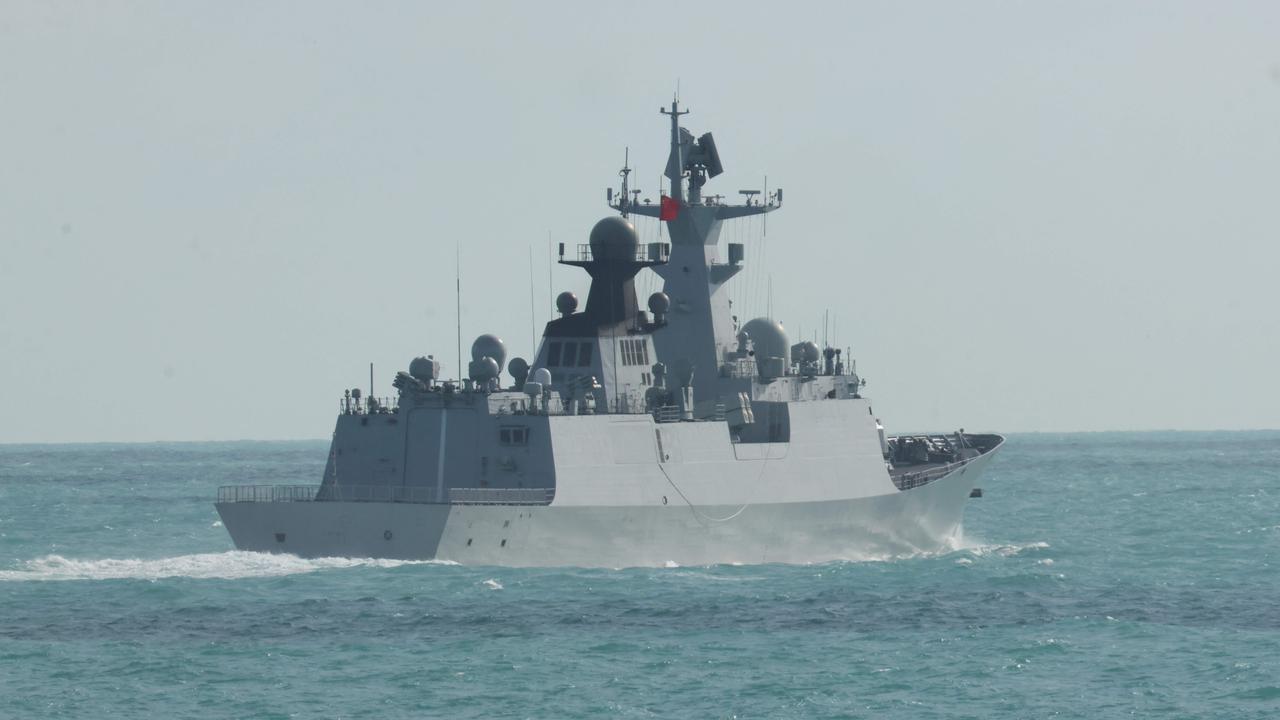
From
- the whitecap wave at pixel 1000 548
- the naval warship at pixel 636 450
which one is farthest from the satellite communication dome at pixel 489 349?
the whitecap wave at pixel 1000 548

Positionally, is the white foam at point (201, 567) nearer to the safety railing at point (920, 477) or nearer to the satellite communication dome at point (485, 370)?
the satellite communication dome at point (485, 370)

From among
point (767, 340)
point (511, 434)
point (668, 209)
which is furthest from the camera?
point (767, 340)

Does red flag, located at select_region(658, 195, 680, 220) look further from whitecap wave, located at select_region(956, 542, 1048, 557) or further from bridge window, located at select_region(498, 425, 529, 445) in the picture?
whitecap wave, located at select_region(956, 542, 1048, 557)

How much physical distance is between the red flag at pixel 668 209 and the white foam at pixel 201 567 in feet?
42.5

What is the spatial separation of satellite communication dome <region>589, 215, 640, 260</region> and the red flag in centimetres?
290

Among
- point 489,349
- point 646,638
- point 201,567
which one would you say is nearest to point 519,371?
point 489,349

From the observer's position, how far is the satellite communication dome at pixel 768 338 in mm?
49125

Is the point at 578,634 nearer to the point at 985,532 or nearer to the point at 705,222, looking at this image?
the point at 705,222

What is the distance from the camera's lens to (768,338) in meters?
49.2

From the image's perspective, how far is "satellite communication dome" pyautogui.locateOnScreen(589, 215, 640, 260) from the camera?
4466 centimetres

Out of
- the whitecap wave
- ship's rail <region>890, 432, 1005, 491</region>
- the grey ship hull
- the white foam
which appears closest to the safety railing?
ship's rail <region>890, 432, 1005, 491</region>

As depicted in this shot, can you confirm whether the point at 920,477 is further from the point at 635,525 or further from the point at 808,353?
the point at 635,525

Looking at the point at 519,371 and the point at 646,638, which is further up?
the point at 519,371

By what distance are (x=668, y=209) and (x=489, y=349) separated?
7149 millimetres
